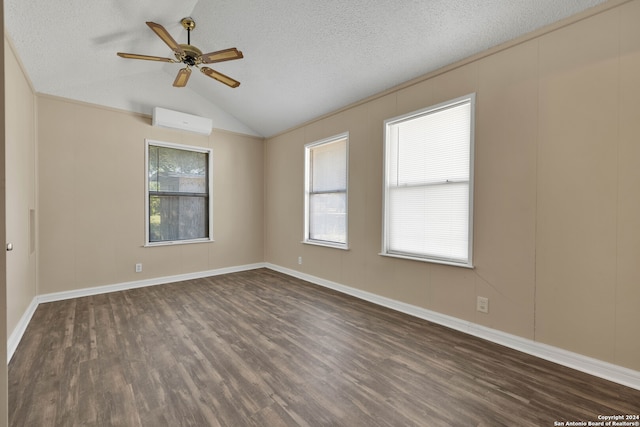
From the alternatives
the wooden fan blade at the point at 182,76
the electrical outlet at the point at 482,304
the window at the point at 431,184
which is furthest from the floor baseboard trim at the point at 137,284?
the electrical outlet at the point at 482,304

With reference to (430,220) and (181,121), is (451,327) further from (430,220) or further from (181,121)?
(181,121)

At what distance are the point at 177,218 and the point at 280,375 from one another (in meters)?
3.63

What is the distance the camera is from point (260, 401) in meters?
1.81

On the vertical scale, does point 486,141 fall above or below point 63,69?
below

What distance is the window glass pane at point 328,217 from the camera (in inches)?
170

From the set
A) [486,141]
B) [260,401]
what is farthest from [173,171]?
[486,141]

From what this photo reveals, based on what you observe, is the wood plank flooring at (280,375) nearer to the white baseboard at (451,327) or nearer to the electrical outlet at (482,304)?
the white baseboard at (451,327)

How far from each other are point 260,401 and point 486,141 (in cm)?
285

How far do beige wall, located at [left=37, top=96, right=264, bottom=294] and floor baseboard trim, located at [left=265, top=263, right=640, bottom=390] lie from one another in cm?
340

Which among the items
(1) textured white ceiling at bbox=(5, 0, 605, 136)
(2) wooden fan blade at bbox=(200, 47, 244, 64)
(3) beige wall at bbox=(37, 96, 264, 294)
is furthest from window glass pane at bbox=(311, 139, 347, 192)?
(2) wooden fan blade at bbox=(200, 47, 244, 64)

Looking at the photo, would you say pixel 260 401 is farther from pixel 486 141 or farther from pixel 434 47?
pixel 434 47

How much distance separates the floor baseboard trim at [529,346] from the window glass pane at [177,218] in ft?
10.5

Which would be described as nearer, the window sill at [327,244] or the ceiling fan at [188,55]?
the ceiling fan at [188,55]

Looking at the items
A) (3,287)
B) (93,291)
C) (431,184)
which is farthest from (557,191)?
(93,291)
